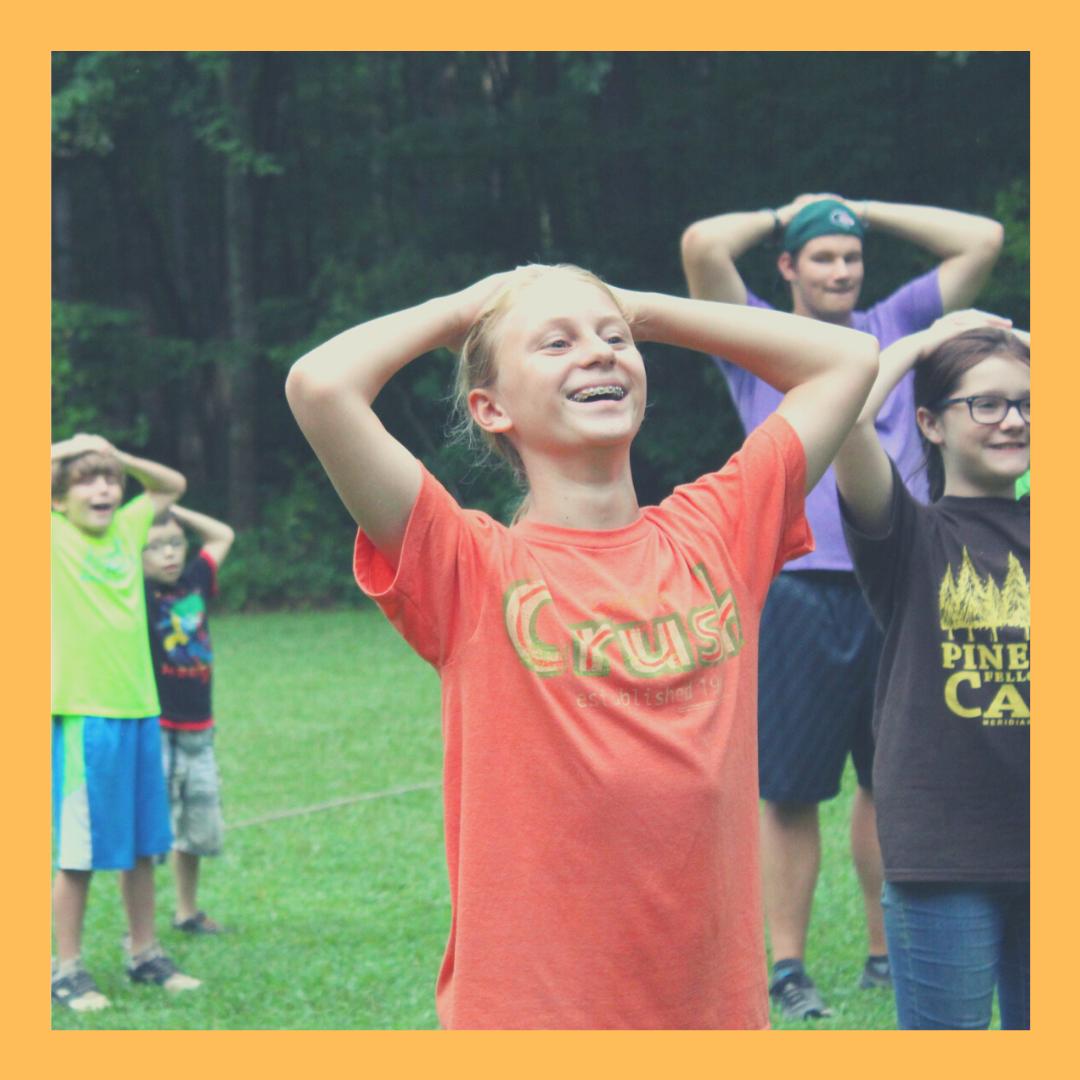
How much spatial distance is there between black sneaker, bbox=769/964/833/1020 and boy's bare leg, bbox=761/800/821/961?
6cm

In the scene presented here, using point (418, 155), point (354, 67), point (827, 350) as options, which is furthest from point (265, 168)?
point (827, 350)

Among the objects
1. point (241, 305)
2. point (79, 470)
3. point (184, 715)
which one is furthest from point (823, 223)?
point (241, 305)

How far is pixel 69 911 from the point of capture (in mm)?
4082

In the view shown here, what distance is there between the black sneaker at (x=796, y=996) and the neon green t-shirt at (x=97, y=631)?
213 cm

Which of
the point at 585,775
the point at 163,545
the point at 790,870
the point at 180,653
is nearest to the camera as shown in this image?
the point at 585,775

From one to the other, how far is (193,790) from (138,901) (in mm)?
629

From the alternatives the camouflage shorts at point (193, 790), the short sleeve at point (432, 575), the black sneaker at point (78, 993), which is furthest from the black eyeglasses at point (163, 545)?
the short sleeve at point (432, 575)

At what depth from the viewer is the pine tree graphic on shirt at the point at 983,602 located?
2.35 meters

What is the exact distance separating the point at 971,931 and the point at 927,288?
1894mm

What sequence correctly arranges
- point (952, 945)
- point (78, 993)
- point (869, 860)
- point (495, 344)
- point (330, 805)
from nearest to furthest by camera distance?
point (495, 344) → point (952, 945) → point (869, 860) → point (78, 993) → point (330, 805)

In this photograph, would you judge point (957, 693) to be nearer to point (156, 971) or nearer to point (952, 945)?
point (952, 945)

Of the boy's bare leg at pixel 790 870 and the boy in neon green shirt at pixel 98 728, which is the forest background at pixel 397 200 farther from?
the boy in neon green shirt at pixel 98 728

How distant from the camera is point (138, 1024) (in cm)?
382

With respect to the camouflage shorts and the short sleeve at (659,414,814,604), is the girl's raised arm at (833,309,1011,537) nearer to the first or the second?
the short sleeve at (659,414,814,604)
